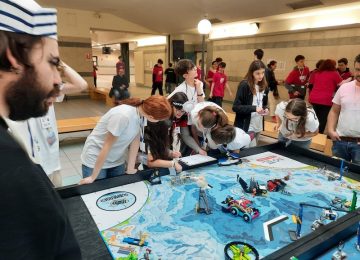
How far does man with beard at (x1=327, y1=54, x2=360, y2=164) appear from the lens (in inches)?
86.5

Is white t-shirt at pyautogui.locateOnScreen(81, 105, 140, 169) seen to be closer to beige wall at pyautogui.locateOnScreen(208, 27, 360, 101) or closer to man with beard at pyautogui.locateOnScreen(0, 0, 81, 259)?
man with beard at pyautogui.locateOnScreen(0, 0, 81, 259)

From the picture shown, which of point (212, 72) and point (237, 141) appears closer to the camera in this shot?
point (237, 141)

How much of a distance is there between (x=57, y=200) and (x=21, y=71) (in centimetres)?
24

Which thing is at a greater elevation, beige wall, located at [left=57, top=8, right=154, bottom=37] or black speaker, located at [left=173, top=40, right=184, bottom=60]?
beige wall, located at [left=57, top=8, right=154, bottom=37]

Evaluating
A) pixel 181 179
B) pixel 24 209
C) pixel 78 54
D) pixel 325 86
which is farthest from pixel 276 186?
pixel 78 54

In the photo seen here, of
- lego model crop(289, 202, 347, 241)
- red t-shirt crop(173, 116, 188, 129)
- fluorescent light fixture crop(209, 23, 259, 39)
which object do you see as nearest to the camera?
lego model crop(289, 202, 347, 241)

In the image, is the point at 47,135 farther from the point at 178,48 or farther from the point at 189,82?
the point at 178,48

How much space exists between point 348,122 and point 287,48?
5930mm

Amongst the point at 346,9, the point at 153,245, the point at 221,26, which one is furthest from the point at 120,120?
the point at 221,26

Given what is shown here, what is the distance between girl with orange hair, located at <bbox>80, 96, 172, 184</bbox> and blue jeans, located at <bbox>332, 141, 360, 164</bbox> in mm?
1580

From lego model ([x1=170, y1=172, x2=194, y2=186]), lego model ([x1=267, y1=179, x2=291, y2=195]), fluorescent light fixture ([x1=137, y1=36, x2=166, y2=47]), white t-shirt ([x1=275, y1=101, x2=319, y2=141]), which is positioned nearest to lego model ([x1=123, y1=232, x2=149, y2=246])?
lego model ([x1=170, y1=172, x2=194, y2=186])

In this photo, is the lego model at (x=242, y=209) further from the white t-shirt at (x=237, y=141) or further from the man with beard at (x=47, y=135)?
the man with beard at (x=47, y=135)

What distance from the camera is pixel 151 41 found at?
524 inches

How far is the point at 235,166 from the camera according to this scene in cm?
A: 208
